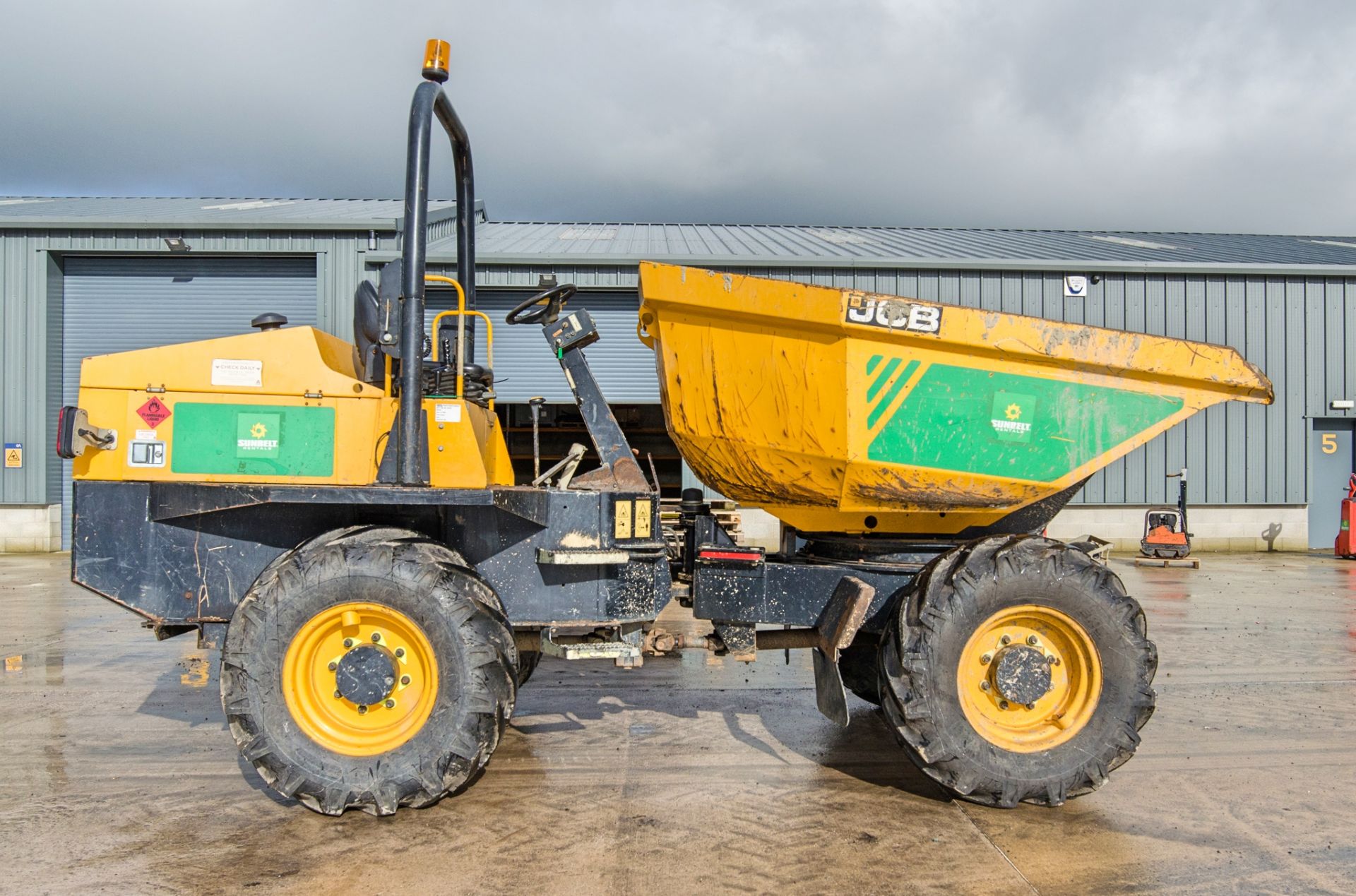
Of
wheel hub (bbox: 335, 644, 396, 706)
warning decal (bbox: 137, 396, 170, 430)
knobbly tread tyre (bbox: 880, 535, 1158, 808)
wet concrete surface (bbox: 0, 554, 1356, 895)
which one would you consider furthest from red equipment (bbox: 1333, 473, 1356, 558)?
warning decal (bbox: 137, 396, 170, 430)

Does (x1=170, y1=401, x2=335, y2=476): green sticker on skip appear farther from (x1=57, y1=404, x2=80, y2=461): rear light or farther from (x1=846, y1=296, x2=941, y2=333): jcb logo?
(x1=846, y1=296, x2=941, y2=333): jcb logo

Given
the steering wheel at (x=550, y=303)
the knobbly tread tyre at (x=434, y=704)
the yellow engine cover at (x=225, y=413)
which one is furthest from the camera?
the steering wheel at (x=550, y=303)

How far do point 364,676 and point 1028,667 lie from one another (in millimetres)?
2816

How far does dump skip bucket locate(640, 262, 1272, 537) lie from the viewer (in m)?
4.05

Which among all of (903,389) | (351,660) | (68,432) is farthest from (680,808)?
(68,432)

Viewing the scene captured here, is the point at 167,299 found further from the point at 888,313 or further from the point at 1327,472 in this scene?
the point at 1327,472

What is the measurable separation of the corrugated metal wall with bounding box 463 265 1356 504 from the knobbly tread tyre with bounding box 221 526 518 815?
12420 millimetres

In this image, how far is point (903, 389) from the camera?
161 inches

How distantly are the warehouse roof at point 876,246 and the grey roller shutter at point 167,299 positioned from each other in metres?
2.67

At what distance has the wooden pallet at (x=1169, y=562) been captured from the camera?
14156 mm

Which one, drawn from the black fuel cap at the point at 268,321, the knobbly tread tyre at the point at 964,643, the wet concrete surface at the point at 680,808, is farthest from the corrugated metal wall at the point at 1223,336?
the knobbly tread tyre at the point at 964,643

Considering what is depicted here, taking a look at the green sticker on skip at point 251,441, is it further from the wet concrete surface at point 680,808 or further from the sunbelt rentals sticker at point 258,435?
the wet concrete surface at point 680,808

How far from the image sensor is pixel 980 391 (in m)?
4.17

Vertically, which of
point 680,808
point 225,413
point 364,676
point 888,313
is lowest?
point 680,808
